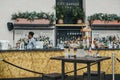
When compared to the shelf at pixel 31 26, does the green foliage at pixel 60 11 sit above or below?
above

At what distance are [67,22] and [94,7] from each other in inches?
46.5

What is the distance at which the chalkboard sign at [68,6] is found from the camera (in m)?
12.1

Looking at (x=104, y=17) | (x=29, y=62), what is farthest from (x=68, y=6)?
(x=29, y=62)

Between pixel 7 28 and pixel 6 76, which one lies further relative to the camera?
pixel 7 28

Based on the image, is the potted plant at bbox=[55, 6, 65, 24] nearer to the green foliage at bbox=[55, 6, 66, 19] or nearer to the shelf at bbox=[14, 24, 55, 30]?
the green foliage at bbox=[55, 6, 66, 19]

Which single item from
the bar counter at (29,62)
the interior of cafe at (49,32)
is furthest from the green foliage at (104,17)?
the bar counter at (29,62)

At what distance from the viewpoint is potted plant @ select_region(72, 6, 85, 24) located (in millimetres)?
11984

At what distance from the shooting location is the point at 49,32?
38.6ft

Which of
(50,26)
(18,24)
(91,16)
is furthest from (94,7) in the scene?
(18,24)

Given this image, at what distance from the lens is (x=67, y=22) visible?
12.2 metres

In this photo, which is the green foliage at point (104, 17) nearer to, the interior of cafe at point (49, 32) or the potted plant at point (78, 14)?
the interior of cafe at point (49, 32)

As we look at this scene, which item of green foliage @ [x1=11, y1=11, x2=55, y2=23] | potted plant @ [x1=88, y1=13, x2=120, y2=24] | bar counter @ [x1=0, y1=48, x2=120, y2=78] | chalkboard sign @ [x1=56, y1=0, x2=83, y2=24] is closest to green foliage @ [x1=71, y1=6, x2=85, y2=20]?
chalkboard sign @ [x1=56, y1=0, x2=83, y2=24]

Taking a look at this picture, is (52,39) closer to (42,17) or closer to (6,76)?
(42,17)

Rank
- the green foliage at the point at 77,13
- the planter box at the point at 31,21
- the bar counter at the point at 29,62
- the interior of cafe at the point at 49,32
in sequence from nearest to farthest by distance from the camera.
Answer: the bar counter at the point at 29,62
the interior of cafe at the point at 49,32
the planter box at the point at 31,21
the green foliage at the point at 77,13
